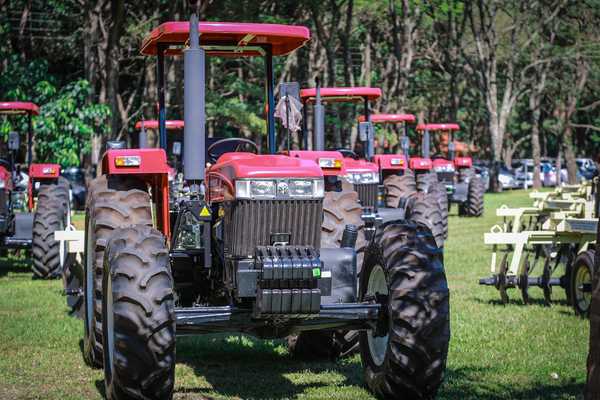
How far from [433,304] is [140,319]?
186 centimetres

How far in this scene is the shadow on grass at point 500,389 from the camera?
772cm

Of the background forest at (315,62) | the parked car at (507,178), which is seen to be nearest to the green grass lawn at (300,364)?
the background forest at (315,62)

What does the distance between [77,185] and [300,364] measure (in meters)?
28.0

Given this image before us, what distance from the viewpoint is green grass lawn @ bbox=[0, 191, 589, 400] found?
795 cm

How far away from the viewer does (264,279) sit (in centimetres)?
686

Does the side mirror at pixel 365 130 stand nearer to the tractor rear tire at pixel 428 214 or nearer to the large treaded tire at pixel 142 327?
the tractor rear tire at pixel 428 214

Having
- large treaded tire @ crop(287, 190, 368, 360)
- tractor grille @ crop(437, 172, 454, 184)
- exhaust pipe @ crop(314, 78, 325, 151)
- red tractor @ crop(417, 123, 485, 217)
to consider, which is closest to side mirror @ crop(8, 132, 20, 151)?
exhaust pipe @ crop(314, 78, 325, 151)

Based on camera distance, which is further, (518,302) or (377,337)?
(518,302)

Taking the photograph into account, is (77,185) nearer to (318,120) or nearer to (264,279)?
(318,120)

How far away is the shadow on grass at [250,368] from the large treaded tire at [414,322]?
949 mm

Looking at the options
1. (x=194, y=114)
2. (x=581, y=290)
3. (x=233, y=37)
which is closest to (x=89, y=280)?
(x=233, y=37)

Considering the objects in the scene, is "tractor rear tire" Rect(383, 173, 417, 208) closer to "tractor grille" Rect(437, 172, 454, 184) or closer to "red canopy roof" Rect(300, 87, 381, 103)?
"red canopy roof" Rect(300, 87, 381, 103)

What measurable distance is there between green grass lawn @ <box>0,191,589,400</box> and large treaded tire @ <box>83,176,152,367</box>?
12.3 inches

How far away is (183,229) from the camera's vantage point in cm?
884
